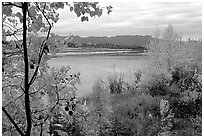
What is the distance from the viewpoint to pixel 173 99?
6.12 metres

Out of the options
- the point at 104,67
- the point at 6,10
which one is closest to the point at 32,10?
the point at 6,10

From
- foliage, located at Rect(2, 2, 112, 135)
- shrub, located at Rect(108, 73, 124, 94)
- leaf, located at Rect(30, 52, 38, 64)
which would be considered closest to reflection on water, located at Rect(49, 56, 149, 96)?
shrub, located at Rect(108, 73, 124, 94)

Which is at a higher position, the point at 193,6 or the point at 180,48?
the point at 193,6

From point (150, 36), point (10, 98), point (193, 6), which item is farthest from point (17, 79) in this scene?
point (150, 36)

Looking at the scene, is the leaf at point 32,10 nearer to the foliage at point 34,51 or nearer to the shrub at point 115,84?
the foliage at point 34,51

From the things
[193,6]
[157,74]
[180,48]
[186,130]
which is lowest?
[186,130]

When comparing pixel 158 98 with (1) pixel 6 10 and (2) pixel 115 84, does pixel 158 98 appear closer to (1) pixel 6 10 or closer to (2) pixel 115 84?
(2) pixel 115 84

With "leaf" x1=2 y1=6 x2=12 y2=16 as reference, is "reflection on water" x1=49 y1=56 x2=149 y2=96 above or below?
below

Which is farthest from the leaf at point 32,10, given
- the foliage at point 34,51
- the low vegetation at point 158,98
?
the low vegetation at point 158,98

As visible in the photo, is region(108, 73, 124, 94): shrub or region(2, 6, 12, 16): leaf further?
region(108, 73, 124, 94): shrub

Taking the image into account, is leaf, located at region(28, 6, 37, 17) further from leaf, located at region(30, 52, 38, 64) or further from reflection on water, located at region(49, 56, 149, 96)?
reflection on water, located at region(49, 56, 149, 96)

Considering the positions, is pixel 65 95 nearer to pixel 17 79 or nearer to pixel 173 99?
pixel 17 79

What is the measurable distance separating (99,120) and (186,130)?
137 cm

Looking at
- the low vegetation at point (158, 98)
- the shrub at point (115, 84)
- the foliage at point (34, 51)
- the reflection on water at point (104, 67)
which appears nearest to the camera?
the foliage at point (34, 51)
